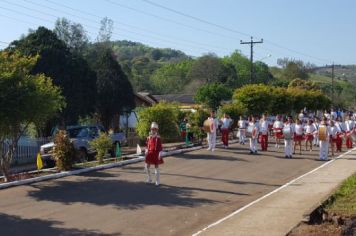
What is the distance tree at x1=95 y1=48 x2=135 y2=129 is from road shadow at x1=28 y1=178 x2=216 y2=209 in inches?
1096

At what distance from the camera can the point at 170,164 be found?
21.3 meters

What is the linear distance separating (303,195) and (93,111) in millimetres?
28596

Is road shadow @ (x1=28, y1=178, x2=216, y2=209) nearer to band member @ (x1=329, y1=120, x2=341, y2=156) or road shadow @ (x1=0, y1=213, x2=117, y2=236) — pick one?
road shadow @ (x1=0, y1=213, x2=117, y2=236)

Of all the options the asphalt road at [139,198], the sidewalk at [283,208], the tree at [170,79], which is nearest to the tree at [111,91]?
the asphalt road at [139,198]

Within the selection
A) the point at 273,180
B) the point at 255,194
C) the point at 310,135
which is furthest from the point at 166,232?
the point at 310,135

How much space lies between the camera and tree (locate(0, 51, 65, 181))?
53.1 feet

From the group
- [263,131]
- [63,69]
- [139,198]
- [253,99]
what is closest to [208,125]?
[263,131]

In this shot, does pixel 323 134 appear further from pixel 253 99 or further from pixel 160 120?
pixel 253 99

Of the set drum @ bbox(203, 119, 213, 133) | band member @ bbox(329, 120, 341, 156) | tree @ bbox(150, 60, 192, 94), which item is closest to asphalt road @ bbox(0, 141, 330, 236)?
drum @ bbox(203, 119, 213, 133)

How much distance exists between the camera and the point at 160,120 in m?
25.1

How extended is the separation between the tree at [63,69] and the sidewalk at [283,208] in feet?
72.0

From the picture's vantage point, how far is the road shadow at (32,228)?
36.4ft

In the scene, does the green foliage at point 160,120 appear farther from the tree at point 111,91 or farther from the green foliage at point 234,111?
the tree at point 111,91

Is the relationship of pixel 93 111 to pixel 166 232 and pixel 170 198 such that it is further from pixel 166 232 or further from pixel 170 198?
pixel 166 232
